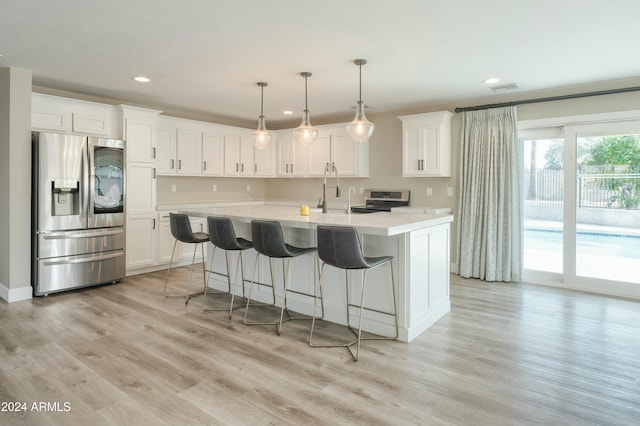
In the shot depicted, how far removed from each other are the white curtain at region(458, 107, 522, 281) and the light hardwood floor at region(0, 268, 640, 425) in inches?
49.5

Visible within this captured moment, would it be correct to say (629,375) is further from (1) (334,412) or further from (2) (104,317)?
(2) (104,317)

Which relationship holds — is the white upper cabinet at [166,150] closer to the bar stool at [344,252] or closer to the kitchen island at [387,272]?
the kitchen island at [387,272]

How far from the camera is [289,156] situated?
723 cm

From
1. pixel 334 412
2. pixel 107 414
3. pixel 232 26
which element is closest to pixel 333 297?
pixel 334 412

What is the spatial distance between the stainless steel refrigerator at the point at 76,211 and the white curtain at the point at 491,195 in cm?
455

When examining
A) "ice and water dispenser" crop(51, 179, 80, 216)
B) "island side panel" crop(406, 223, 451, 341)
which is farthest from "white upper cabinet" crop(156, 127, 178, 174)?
"island side panel" crop(406, 223, 451, 341)

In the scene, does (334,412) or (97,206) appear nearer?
(334,412)

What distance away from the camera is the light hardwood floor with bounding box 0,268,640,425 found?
2.19m

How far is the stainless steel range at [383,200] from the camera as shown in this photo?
6070mm

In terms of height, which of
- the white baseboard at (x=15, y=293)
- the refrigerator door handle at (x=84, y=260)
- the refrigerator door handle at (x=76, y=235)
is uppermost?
the refrigerator door handle at (x=76, y=235)

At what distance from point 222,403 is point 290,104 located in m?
4.42

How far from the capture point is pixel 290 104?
579cm

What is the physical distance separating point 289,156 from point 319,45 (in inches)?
154

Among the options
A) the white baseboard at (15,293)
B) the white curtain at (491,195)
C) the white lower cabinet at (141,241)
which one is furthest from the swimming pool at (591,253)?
the white baseboard at (15,293)
